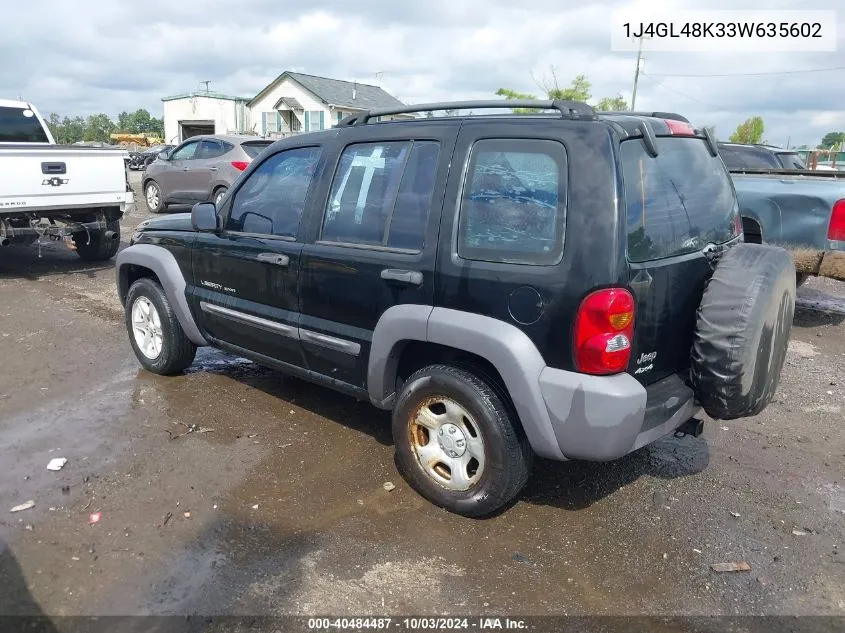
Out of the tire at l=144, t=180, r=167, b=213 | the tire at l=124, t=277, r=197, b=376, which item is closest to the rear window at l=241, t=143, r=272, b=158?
the tire at l=144, t=180, r=167, b=213

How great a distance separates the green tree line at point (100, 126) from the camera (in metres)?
70.6

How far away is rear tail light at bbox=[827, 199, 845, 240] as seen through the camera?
→ 6332mm

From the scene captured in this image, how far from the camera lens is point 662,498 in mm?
3592

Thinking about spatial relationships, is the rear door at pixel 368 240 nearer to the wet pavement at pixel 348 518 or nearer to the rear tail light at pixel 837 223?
the wet pavement at pixel 348 518

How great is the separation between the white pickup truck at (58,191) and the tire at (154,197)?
196 inches

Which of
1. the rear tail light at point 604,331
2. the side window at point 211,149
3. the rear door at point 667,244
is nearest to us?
the rear tail light at point 604,331

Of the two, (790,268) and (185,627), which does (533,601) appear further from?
(790,268)

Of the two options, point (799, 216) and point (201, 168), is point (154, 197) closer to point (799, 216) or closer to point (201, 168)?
point (201, 168)

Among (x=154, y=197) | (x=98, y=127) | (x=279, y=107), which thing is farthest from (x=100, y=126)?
(x=154, y=197)

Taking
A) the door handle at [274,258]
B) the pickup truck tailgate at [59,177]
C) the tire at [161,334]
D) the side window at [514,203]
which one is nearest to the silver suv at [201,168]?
the pickup truck tailgate at [59,177]

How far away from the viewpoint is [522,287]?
292cm

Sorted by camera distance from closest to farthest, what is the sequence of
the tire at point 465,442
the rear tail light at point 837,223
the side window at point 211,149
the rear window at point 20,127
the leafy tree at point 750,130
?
the tire at point 465,442 < the rear tail light at point 837,223 < the rear window at point 20,127 < the side window at point 211,149 < the leafy tree at point 750,130

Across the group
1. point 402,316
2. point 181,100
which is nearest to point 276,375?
point 402,316

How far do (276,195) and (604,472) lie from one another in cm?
255
